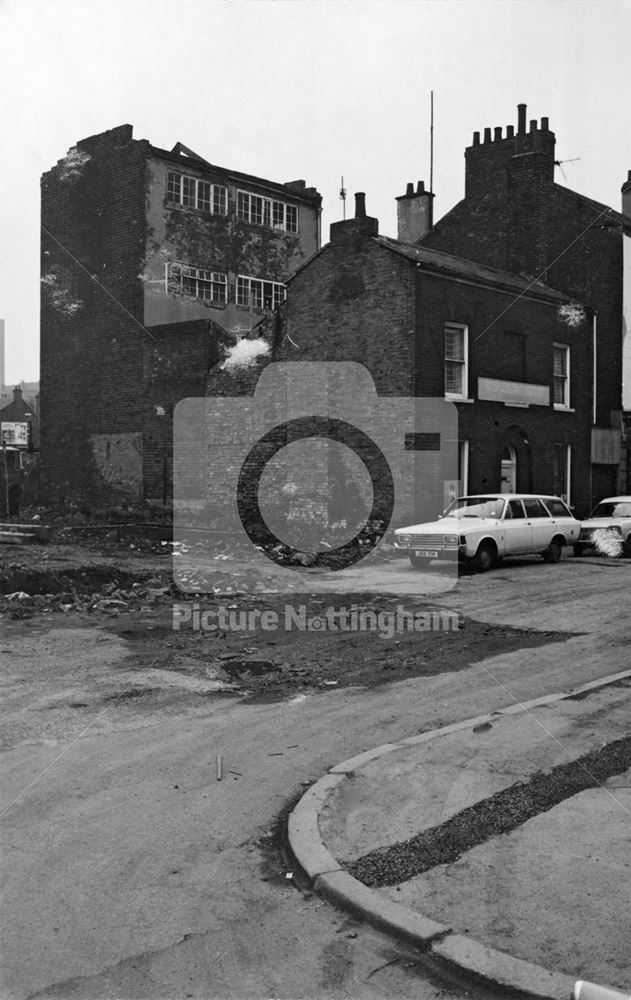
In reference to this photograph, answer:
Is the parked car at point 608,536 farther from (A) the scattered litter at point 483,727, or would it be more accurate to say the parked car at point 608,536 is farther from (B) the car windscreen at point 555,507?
(A) the scattered litter at point 483,727

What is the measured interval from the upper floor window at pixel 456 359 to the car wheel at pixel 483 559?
6.87 m

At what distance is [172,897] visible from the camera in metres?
4.32

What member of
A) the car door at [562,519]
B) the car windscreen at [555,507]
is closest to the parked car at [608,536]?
the car door at [562,519]

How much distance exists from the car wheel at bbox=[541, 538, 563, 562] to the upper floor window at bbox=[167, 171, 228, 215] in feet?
62.7

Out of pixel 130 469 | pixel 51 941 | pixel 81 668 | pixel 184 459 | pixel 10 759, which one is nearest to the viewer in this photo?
pixel 51 941

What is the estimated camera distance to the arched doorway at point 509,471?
2562cm

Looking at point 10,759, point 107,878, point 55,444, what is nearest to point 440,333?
point 55,444

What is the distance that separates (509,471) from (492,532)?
801 centimetres

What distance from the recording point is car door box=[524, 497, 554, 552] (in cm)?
1938

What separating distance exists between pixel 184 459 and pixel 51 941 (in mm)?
24478

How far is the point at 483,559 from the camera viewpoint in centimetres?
1811

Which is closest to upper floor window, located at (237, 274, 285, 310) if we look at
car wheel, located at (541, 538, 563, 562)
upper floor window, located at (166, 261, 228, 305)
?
upper floor window, located at (166, 261, 228, 305)

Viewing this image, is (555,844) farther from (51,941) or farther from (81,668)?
(81,668)

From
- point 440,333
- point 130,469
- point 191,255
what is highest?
point 191,255
